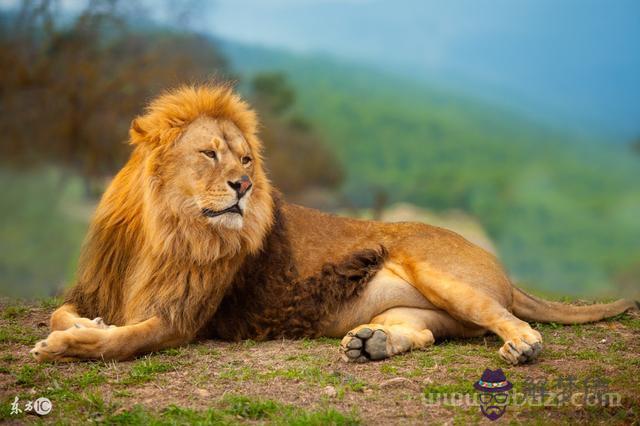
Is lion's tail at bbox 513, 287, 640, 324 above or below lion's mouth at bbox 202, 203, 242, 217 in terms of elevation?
below

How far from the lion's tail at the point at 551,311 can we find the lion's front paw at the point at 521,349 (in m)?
1.01

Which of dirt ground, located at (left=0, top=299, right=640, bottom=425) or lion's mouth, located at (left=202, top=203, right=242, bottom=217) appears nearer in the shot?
dirt ground, located at (left=0, top=299, right=640, bottom=425)

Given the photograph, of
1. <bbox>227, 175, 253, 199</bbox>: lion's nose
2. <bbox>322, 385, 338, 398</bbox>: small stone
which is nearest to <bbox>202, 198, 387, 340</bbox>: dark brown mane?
<bbox>227, 175, 253, 199</bbox>: lion's nose

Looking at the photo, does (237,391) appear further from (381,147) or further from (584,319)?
(381,147)

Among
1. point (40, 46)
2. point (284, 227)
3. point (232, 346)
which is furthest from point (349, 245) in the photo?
point (40, 46)

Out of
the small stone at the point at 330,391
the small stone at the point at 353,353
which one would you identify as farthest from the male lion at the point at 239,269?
the small stone at the point at 330,391

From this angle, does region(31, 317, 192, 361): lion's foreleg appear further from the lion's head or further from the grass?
the lion's head

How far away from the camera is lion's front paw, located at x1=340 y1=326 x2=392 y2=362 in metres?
5.09

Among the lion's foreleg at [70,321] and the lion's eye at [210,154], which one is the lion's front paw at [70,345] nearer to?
the lion's foreleg at [70,321]

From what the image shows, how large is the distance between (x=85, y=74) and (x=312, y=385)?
11.9 metres

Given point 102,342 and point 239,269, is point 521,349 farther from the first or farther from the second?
point 102,342

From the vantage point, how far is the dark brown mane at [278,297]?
567 centimetres

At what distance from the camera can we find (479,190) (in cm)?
1942

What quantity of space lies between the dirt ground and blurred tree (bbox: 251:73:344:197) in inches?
484
